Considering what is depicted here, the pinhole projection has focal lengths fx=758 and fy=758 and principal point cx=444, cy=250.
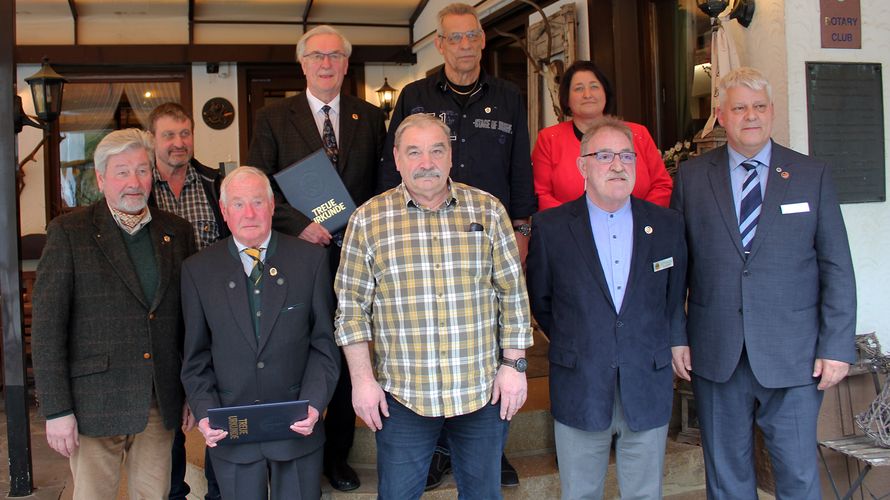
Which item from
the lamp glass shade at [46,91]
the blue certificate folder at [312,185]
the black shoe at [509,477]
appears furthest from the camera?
the lamp glass shade at [46,91]

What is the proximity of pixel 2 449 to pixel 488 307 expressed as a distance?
3.96 meters

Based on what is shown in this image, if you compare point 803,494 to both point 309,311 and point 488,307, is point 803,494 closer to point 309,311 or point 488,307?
point 488,307

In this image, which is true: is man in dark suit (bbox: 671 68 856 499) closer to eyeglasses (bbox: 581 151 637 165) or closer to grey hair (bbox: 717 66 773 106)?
grey hair (bbox: 717 66 773 106)

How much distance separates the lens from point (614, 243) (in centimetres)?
248

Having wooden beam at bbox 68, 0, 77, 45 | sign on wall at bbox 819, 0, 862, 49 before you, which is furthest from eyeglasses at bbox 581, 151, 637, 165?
wooden beam at bbox 68, 0, 77, 45

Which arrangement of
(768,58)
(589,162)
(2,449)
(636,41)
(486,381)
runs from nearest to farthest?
(486,381) → (589,162) → (768,58) → (2,449) → (636,41)

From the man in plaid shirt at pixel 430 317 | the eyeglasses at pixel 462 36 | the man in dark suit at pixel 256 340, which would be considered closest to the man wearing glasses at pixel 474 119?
the eyeglasses at pixel 462 36

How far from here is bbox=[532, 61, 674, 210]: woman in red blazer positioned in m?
3.04

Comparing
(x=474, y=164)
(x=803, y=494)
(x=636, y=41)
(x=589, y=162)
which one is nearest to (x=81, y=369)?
(x=474, y=164)

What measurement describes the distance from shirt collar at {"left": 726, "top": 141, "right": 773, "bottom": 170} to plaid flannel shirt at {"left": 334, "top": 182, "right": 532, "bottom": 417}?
926 mm

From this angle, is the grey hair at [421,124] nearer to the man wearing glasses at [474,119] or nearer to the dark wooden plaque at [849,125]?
the man wearing glasses at [474,119]

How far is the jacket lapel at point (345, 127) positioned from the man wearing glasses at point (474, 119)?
0.49 feet

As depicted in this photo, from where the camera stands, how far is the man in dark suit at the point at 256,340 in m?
2.30

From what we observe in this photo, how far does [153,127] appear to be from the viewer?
10.3ft
